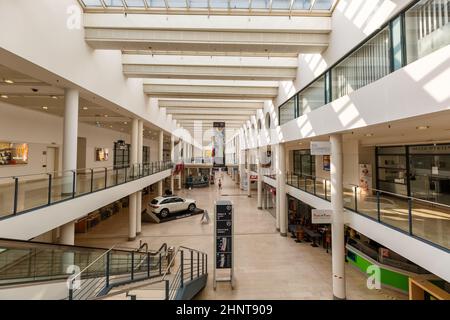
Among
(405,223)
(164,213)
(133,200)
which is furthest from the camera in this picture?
(164,213)

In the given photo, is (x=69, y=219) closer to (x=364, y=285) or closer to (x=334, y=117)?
(x=334, y=117)

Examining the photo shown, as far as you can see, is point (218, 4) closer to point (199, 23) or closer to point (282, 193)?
point (199, 23)

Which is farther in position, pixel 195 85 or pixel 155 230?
pixel 155 230

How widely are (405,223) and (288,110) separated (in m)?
8.36

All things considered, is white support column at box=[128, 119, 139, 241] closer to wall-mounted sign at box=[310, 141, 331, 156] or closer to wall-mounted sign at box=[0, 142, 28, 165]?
wall-mounted sign at box=[0, 142, 28, 165]

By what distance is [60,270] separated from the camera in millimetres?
5688

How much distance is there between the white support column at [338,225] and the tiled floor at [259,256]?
1.84 feet

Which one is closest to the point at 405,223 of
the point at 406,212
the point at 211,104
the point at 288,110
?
the point at 406,212

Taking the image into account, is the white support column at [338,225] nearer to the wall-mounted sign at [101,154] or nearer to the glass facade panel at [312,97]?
the glass facade panel at [312,97]

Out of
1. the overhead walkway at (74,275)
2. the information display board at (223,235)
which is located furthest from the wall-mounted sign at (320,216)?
the overhead walkway at (74,275)

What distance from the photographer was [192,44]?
820 centimetres

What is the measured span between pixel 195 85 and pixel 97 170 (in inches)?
308

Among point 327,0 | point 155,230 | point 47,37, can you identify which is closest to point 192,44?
point 47,37

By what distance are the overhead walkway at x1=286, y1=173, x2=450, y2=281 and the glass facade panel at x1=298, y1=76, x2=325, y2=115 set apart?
11.3ft
